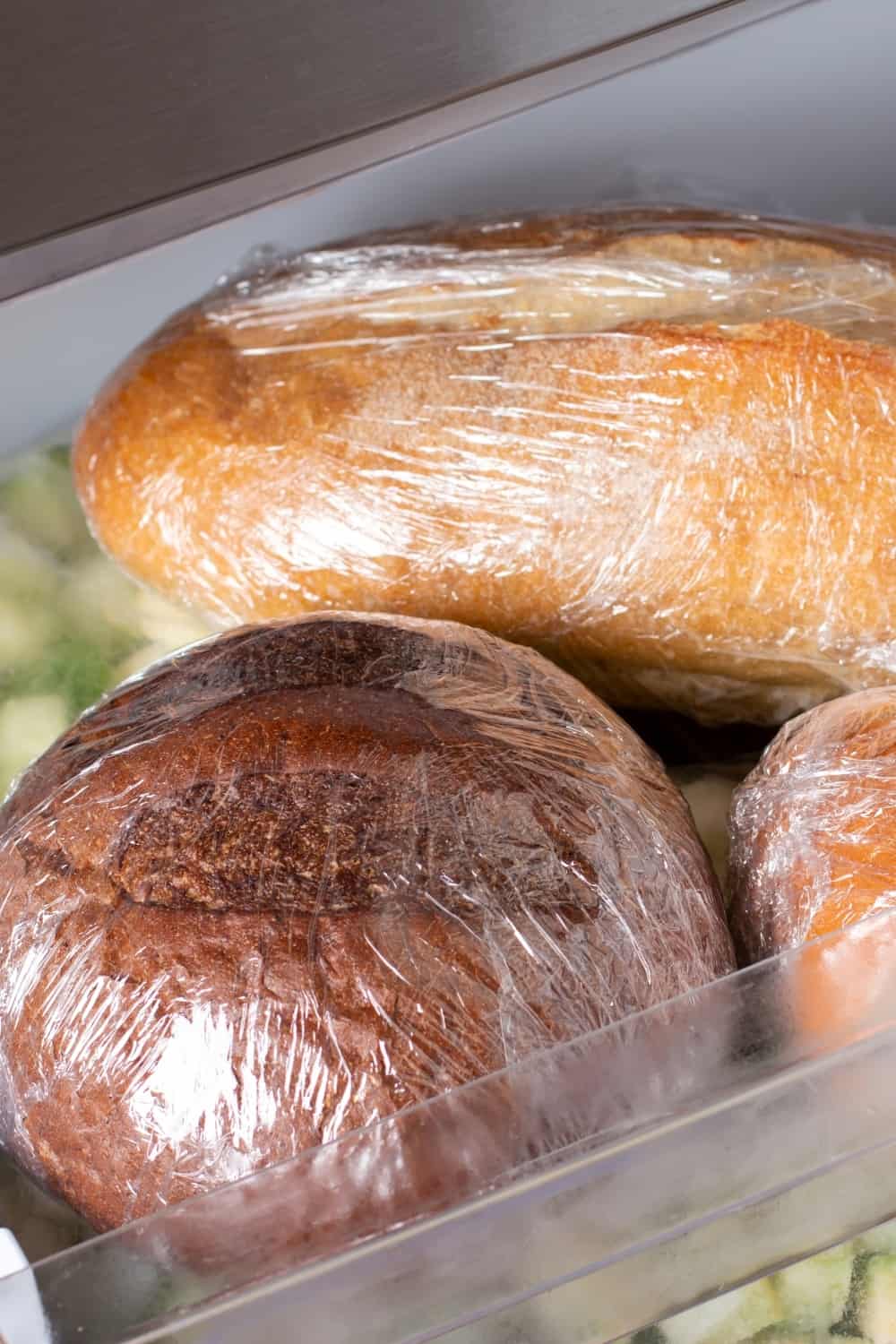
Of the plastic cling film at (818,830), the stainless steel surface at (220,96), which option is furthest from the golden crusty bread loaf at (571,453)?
the stainless steel surface at (220,96)

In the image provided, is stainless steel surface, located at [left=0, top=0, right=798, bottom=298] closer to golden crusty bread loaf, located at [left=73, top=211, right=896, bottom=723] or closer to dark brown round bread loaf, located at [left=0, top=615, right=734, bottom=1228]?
dark brown round bread loaf, located at [left=0, top=615, right=734, bottom=1228]

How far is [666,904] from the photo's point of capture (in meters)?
0.80

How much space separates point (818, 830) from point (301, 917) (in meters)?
0.36

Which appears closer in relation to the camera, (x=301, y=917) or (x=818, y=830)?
(x=301, y=917)

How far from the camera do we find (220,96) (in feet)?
1.85

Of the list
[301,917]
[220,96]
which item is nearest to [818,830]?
[301,917]

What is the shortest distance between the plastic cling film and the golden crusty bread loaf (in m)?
0.15

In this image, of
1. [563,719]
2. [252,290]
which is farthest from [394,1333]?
[252,290]

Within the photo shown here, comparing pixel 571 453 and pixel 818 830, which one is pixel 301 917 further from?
pixel 571 453

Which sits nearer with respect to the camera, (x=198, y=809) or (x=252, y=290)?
(x=198, y=809)

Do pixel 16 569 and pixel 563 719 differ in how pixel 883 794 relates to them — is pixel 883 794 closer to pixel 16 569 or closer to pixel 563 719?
pixel 563 719

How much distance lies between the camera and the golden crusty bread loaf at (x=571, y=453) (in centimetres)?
102

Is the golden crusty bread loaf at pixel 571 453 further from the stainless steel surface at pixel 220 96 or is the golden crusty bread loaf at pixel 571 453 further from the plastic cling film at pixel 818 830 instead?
the stainless steel surface at pixel 220 96

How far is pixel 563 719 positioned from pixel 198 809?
26 cm
